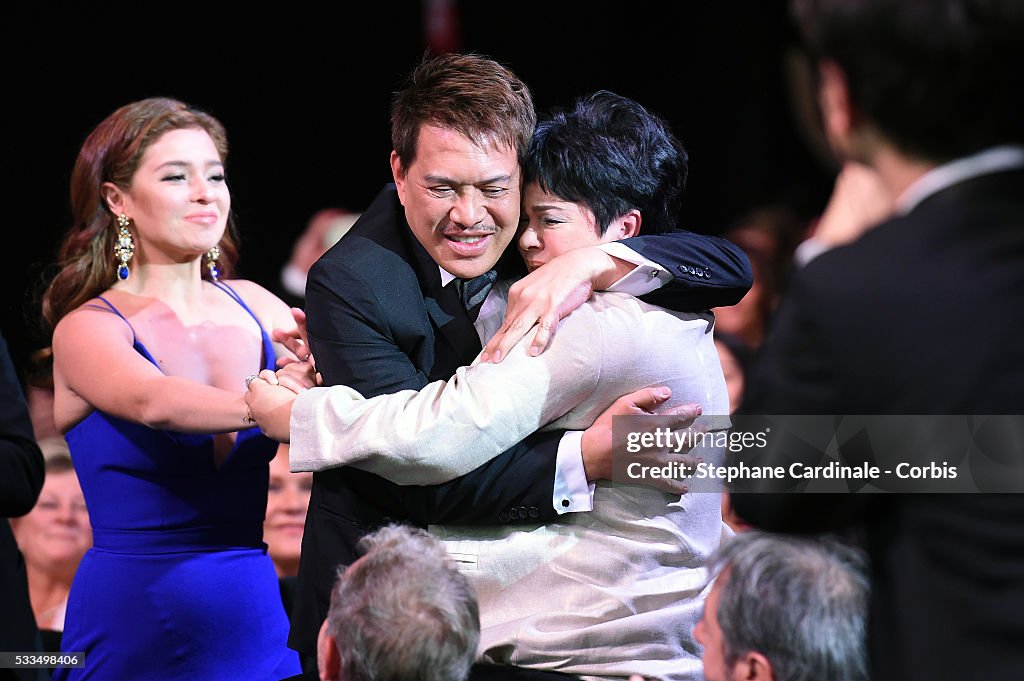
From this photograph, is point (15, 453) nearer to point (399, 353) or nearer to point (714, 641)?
point (399, 353)

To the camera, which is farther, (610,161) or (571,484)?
(610,161)

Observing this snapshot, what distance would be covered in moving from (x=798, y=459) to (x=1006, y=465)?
0.21 metres

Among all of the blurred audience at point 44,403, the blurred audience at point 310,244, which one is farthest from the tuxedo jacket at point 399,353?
the blurred audience at point 310,244

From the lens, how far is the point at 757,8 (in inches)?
171

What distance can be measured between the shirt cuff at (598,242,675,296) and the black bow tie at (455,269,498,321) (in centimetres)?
33

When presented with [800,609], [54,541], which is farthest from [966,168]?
[54,541]

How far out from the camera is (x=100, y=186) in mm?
2617

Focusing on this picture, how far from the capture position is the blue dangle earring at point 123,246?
2.61 metres

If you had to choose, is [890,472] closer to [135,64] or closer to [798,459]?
[798,459]

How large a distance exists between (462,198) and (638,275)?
358 mm

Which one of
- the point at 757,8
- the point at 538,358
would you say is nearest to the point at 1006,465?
the point at 538,358

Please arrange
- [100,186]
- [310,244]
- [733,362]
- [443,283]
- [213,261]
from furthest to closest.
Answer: [310,244] < [733,362] < [213,261] < [100,186] < [443,283]

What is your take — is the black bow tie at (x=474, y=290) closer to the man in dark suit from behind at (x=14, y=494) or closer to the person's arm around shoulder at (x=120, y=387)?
the person's arm around shoulder at (x=120, y=387)

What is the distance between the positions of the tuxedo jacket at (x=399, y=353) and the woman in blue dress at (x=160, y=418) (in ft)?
1.37
